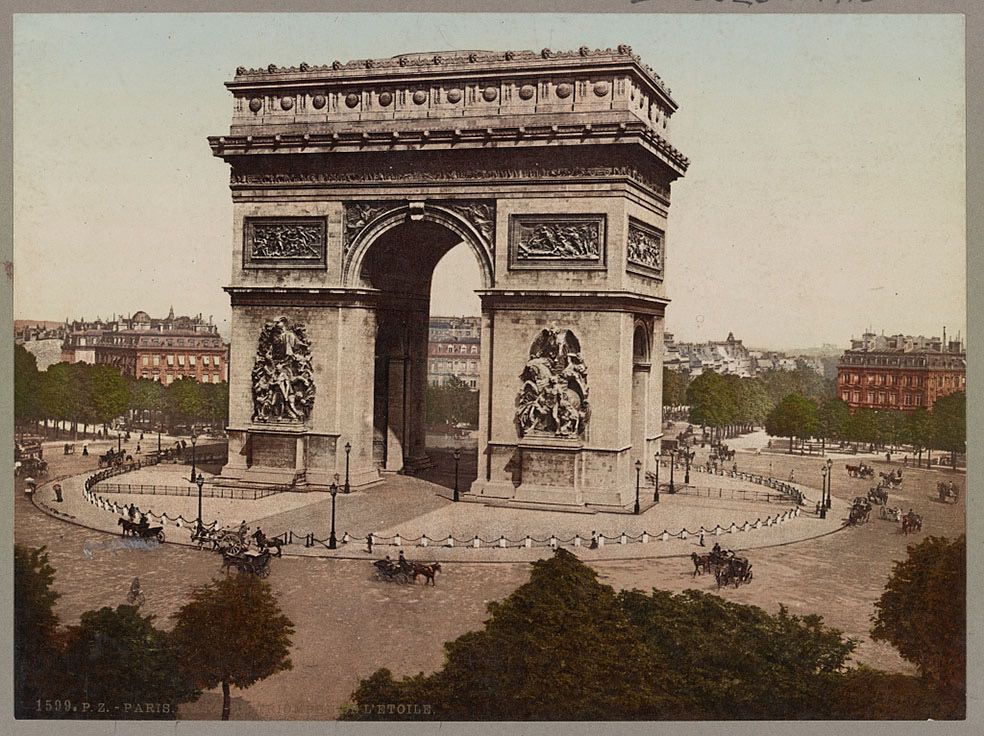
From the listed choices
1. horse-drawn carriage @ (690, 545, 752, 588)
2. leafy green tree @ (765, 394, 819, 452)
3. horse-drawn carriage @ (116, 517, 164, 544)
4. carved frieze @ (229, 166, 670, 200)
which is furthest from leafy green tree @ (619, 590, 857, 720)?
leafy green tree @ (765, 394, 819, 452)

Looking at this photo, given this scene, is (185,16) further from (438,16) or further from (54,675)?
(54,675)

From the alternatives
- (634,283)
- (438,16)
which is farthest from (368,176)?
(438,16)

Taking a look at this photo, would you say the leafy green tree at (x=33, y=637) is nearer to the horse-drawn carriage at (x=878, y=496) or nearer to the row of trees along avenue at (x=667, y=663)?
the row of trees along avenue at (x=667, y=663)

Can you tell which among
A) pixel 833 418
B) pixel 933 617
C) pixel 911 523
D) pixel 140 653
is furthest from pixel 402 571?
pixel 833 418

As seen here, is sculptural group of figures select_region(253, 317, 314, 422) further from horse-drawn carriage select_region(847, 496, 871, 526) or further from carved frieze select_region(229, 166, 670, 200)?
horse-drawn carriage select_region(847, 496, 871, 526)

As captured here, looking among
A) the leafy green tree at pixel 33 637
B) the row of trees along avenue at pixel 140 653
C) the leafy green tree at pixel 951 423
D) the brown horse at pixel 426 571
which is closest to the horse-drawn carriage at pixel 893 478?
the leafy green tree at pixel 951 423

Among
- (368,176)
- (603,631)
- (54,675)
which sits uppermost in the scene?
(368,176)
